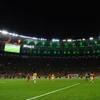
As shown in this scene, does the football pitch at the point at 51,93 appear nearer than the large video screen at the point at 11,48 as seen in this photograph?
Yes

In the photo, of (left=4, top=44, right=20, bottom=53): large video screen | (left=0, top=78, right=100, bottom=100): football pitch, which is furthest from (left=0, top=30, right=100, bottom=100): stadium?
(left=0, top=78, right=100, bottom=100): football pitch

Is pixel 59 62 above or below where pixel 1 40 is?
below

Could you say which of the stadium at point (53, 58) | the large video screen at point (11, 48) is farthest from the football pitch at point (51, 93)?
the stadium at point (53, 58)

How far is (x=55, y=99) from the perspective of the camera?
33.1 ft

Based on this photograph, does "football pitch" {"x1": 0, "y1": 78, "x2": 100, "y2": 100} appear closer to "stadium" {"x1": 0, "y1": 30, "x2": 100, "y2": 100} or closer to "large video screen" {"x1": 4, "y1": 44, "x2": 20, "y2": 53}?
"large video screen" {"x1": 4, "y1": 44, "x2": 20, "y2": 53}

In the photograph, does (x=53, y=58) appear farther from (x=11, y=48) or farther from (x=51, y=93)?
(x=51, y=93)

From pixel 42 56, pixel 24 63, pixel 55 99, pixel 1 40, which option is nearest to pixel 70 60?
pixel 42 56

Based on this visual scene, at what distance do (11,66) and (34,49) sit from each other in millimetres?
12417

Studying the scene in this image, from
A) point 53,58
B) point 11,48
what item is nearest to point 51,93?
point 11,48

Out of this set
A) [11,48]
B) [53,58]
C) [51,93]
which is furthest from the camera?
[53,58]

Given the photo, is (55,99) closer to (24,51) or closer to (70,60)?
(24,51)

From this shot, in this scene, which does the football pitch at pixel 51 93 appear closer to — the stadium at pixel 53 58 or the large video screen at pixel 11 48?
the large video screen at pixel 11 48

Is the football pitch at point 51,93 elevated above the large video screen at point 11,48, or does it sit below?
below

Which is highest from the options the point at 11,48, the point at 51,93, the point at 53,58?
the point at 11,48
